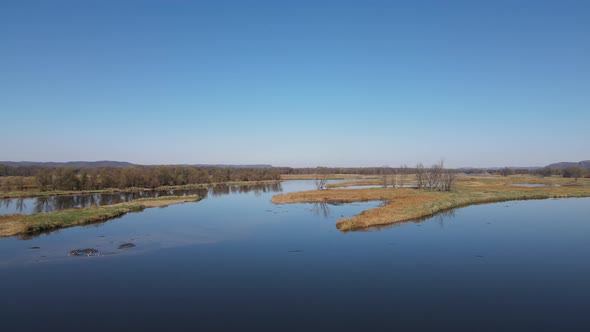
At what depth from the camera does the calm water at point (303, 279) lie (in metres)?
12.3

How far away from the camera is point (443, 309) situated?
13.0 m

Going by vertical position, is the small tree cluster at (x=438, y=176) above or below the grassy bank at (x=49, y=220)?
above

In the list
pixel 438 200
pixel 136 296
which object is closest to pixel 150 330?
pixel 136 296

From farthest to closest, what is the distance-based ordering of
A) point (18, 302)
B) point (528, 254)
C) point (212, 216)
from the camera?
point (212, 216)
point (528, 254)
point (18, 302)

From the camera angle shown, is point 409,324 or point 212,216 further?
point 212,216

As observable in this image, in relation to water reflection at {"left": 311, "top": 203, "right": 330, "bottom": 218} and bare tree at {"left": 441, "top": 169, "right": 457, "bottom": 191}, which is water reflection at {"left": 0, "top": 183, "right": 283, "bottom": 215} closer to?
water reflection at {"left": 311, "top": 203, "right": 330, "bottom": 218}

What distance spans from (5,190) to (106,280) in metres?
70.7

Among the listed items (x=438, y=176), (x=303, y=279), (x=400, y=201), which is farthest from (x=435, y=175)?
(x=303, y=279)

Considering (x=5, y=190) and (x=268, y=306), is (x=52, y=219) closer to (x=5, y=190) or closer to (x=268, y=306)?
(x=268, y=306)

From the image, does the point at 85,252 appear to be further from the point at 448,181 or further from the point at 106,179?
the point at 106,179

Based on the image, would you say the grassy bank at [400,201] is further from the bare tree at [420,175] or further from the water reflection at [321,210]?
the bare tree at [420,175]

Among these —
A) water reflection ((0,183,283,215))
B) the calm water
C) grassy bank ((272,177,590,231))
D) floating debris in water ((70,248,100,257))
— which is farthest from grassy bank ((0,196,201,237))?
grassy bank ((272,177,590,231))

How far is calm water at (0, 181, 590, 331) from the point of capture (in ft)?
40.4

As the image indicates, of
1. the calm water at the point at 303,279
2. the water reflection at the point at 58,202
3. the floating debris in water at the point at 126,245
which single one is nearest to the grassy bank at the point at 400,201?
the calm water at the point at 303,279
